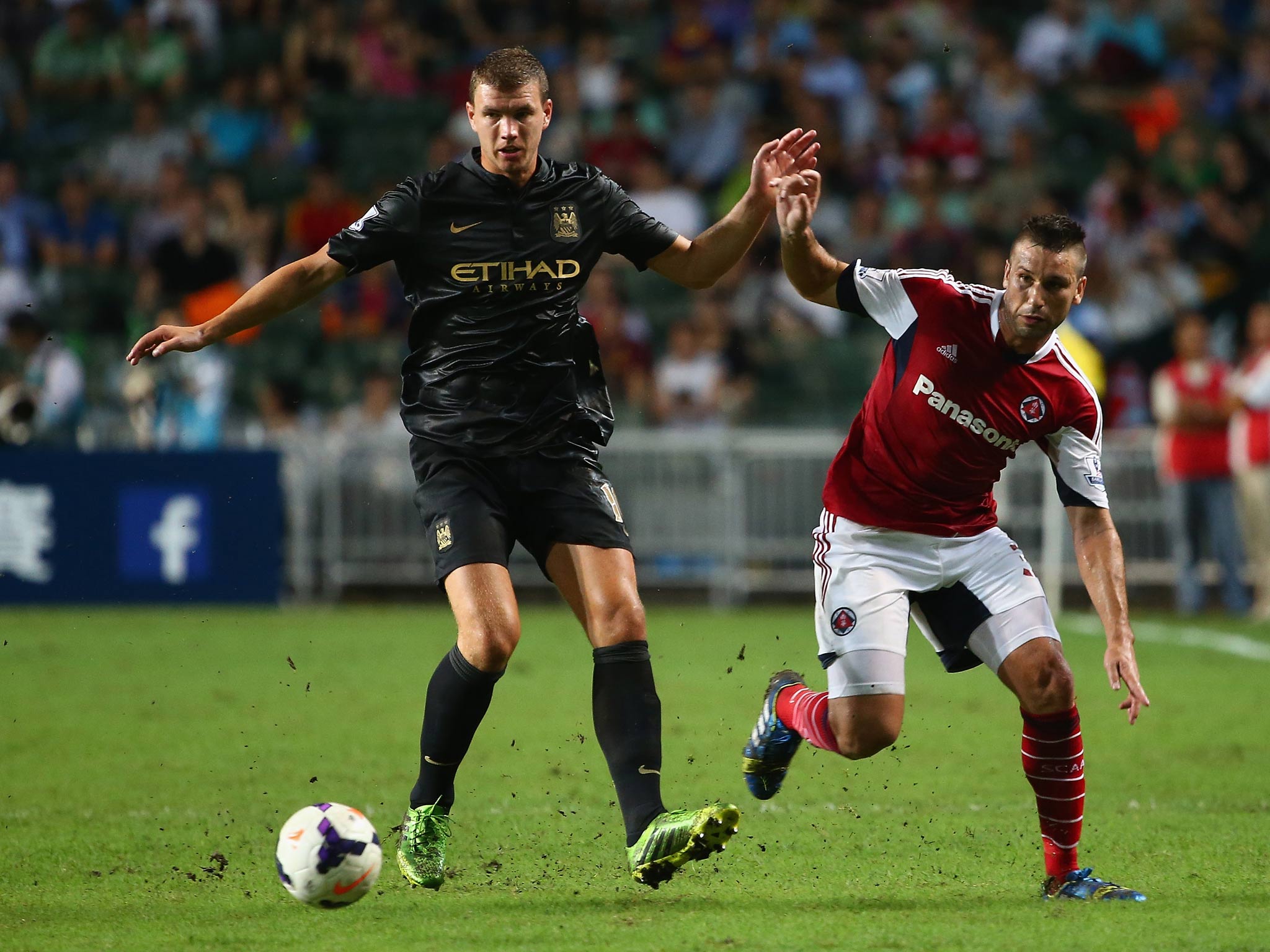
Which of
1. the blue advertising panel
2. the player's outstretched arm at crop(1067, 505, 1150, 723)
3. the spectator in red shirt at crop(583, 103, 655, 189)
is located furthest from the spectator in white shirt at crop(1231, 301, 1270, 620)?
the player's outstretched arm at crop(1067, 505, 1150, 723)

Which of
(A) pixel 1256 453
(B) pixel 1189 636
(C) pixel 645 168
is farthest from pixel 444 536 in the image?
(C) pixel 645 168

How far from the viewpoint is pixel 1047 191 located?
16344mm

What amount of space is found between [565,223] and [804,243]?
0.79m

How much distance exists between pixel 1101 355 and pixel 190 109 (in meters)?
10.2

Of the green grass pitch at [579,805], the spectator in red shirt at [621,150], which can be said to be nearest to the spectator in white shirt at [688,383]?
the spectator in red shirt at [621,150]

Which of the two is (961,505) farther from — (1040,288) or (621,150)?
(621,150)

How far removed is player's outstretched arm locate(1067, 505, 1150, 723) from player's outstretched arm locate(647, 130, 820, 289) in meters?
A: 1.36

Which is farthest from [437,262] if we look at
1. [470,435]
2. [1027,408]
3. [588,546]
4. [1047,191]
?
[1047,191]

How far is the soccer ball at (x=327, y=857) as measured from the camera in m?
4.73

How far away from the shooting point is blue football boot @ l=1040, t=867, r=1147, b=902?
499 cm

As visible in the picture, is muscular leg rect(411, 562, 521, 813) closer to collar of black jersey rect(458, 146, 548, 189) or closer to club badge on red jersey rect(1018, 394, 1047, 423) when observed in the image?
collar of black jersey rect(458, 146, 548, 189)

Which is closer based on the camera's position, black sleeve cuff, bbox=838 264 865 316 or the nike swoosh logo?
the nike swoosh logo

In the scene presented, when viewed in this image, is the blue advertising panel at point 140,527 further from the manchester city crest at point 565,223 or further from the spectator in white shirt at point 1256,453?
the manchester city crest at point 565,223

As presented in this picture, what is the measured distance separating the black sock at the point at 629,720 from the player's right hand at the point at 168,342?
1.58m
